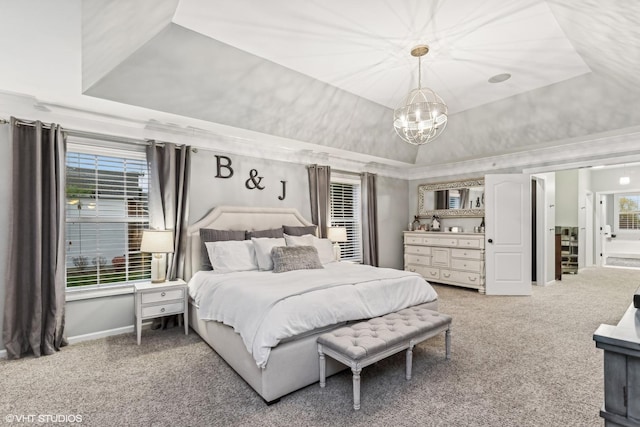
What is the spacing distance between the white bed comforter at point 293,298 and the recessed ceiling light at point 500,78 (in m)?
2.47

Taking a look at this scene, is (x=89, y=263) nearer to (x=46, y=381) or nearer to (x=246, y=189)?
(x=46, y=381)

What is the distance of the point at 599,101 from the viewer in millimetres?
3773

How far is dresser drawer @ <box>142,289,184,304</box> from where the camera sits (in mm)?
3363

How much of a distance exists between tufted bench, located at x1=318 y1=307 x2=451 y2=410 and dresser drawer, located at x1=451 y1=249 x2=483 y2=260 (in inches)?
127

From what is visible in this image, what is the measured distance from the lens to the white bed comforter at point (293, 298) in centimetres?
235

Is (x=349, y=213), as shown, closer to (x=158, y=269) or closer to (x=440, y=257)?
(x=440, y=257)

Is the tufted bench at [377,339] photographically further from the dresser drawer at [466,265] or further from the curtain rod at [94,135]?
the dresser drawer at [466,265]

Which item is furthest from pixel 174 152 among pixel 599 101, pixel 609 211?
pixel 609 211

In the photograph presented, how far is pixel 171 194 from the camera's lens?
153 inches

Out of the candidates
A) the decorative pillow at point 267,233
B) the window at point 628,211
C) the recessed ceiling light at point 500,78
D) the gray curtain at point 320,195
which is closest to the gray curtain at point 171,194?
the decorative pillow at point 267,233

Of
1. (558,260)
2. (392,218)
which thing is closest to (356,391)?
(392,218)

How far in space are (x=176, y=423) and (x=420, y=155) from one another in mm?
5621

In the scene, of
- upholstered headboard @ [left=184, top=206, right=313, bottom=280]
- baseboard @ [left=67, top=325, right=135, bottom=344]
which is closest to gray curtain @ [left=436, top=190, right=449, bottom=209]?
upholstered headboard @ [left=184, top=206, right=313, bottom=280]

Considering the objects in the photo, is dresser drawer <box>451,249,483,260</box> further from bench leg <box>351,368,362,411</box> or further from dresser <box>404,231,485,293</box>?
bench leg <box>351,368,362,411</box>
